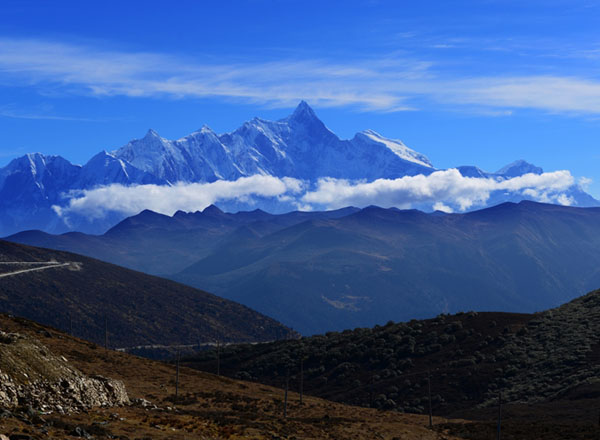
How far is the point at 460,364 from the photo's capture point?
11938 centimetres

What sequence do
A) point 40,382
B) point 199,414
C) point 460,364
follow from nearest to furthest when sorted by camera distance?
point 40,382 < point 199,414 < point 460,364

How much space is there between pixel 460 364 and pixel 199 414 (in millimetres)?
67998

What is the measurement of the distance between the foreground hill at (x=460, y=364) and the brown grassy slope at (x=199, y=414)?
18.6 meters

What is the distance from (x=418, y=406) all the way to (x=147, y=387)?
137 ft

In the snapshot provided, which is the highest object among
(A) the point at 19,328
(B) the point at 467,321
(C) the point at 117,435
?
(B) the point at 467,321

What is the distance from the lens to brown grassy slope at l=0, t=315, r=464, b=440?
45.6 meters

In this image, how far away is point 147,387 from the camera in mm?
76062

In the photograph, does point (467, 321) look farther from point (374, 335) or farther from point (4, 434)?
point (4, 434)

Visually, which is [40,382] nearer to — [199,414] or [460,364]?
[199,414]

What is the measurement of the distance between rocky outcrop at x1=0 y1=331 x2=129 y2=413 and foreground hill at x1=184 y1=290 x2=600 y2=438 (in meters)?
46.3

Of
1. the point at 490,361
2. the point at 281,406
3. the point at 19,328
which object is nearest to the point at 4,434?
the point at 281,406

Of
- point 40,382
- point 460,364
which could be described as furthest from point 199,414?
point 460,364

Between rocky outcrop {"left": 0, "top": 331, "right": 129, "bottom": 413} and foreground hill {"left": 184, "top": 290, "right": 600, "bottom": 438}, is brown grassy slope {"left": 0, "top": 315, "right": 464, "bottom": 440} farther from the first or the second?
foreground hill {"left": 184, "top": 290, "right": 600, "bottom": 438}

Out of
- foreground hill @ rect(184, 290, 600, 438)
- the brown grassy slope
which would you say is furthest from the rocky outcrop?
foreground hill @ rect(184, 290, 600, 438)
